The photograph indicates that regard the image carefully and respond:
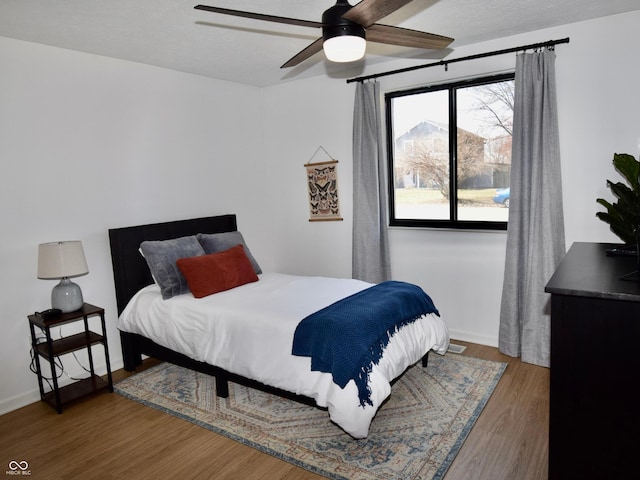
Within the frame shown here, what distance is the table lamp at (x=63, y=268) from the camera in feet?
9.94

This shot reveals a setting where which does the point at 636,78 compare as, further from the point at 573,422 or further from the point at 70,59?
the point at 70,59

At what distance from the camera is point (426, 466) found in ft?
7.70

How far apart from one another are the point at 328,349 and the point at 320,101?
3.00 metres

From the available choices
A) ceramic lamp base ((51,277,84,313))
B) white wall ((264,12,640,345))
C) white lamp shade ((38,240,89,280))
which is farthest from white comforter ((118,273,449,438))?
white wall ((264,12,640,345))

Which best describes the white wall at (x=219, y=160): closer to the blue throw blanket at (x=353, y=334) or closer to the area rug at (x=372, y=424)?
the area rug at (x=372, y=424)

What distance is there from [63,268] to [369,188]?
2662mm

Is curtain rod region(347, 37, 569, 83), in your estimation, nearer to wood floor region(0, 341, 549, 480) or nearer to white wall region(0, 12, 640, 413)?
white wall region(0, 12, 640, 413)

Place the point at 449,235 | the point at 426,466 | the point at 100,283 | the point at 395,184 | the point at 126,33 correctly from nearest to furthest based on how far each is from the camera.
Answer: the point at 426,466 < the point at 126,33 < the point at 100,283 < the point at 449,235 < the point at 395,184

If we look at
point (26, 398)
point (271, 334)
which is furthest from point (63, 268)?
point (271, 334)

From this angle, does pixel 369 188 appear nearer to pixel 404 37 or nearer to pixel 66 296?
pixel 404 37

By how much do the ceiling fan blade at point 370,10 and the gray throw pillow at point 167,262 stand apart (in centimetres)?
240

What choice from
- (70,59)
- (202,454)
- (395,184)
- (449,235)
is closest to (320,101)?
(395,184)

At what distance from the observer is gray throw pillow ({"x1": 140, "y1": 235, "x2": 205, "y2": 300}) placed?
3512 millimetres

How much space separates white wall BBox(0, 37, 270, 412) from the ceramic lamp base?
21 centimetres
